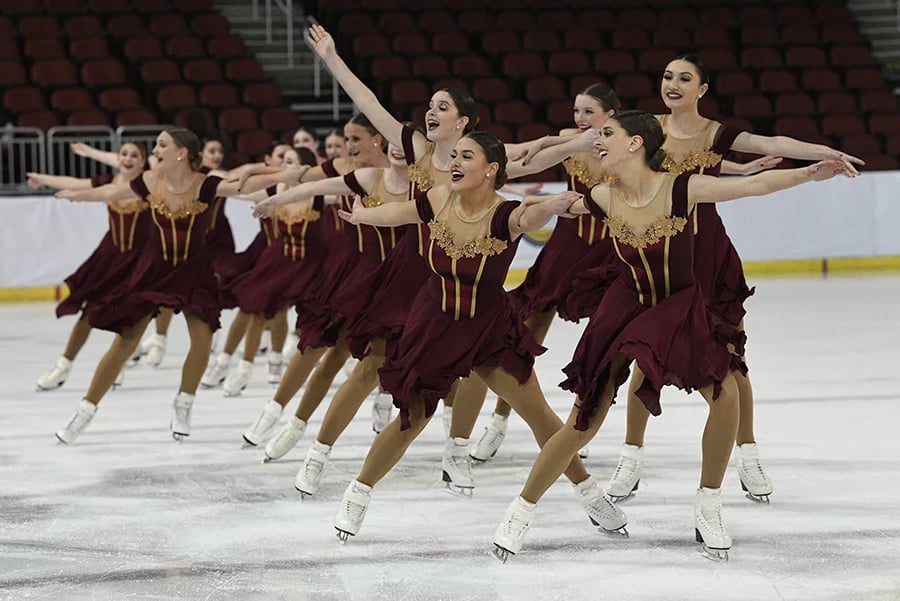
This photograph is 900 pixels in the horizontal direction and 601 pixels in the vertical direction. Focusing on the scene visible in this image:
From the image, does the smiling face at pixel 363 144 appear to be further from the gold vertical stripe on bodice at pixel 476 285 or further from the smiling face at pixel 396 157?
the gold vertical stripe on bodice at pixel 476 285

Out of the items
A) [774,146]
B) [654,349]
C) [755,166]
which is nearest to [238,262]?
[755,166]

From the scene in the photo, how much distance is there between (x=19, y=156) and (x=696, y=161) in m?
9.88

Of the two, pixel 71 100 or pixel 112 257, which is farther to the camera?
pixel 71 100

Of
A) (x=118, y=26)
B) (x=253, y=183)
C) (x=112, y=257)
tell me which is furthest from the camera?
(x=118, y=26)

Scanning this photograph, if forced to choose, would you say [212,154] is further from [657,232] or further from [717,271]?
[657,232]

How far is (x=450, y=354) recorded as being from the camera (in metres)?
4.44

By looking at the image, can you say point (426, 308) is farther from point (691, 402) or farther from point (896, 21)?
point (896, 21)

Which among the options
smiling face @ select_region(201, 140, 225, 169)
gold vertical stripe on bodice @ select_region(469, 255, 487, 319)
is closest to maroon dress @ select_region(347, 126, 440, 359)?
gold vertical stripe on bodice @ select_region(469, 255, 487, 319)

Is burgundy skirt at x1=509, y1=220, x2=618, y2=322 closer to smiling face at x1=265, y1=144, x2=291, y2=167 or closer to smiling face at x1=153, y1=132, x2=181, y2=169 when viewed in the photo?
smiling face at x1=153, y1=132, x2=181, y2=169

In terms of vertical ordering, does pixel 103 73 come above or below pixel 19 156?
above

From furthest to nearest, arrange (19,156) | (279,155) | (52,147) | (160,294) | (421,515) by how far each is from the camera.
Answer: (19,156), (52,147), (279,155), (160,294), (421,515)

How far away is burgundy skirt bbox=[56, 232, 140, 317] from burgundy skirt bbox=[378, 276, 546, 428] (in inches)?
111

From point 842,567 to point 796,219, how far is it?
1044 cm

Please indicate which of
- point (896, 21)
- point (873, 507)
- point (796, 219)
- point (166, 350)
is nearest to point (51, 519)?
point (873, 507)
